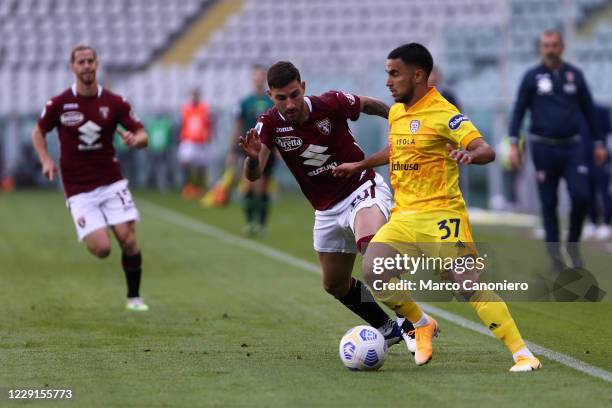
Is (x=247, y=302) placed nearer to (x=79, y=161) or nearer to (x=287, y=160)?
(x=79, y=161)

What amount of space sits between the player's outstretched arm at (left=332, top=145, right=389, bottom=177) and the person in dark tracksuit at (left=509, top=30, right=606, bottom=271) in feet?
15.7

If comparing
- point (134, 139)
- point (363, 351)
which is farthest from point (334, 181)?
point (134, 139)

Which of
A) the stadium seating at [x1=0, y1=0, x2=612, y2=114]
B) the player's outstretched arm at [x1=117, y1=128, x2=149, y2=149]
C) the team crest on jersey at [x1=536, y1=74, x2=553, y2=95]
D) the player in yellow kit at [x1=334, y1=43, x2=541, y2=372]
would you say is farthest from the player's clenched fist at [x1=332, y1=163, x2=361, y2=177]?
the stadium seating at [x1=0, y1=0, x2=612, y2=114]

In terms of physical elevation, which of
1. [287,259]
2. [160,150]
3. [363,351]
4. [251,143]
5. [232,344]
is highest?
[251,143]

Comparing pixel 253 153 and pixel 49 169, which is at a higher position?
pixel 253 153

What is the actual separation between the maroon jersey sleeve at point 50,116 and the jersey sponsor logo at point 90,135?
23 centimetres

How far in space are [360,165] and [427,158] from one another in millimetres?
379

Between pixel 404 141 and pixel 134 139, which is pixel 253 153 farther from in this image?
pixel 134 139

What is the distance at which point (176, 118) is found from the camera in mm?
30766

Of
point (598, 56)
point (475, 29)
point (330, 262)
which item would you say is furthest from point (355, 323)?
point (475, 29)

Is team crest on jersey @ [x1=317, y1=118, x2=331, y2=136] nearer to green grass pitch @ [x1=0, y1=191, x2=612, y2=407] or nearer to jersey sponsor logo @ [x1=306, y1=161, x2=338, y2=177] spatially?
jersey sponsor logo @ [x1=306, y1=161, x2=338, y2=177]

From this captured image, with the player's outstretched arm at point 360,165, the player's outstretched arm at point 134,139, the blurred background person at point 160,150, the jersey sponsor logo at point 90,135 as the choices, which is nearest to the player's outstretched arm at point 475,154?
the player's outstretched arm at point 360,165

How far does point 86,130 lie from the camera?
10805 millimetres

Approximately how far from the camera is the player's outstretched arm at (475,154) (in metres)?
6.95
